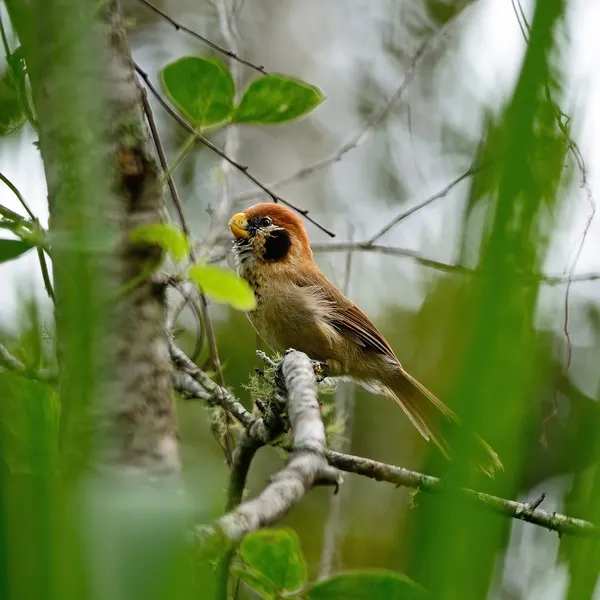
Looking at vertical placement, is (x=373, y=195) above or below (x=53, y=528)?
above

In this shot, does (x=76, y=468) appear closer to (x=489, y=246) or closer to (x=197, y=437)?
(x=489, y=246)

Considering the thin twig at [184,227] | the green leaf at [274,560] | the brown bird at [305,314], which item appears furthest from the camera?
the brown bird at [305,314]

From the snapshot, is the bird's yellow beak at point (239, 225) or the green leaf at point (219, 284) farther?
the bird's yellow beak at point (239, 225)

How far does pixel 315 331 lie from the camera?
2.72 meters

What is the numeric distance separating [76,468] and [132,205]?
1.14 ft

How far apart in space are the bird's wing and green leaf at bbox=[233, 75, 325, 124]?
176cm

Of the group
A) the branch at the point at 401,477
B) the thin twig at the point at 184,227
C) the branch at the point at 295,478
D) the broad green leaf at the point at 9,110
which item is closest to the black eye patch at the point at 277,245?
the thin twig at the point at 184,227

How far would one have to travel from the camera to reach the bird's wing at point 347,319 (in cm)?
286

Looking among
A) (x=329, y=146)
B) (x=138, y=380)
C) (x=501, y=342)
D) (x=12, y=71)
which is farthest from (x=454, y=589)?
(x=329, y=146)

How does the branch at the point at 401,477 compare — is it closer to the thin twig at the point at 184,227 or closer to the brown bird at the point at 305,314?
the thin twig at the point at 184,227

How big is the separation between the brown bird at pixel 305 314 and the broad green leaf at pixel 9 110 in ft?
5.80

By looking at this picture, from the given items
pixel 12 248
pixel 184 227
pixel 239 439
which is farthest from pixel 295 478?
pixel 184 227

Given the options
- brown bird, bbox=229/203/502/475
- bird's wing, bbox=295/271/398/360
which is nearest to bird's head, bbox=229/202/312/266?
brown bird, bbox=229/203/502/475

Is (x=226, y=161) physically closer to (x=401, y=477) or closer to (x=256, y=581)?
(x=401, y=477)
